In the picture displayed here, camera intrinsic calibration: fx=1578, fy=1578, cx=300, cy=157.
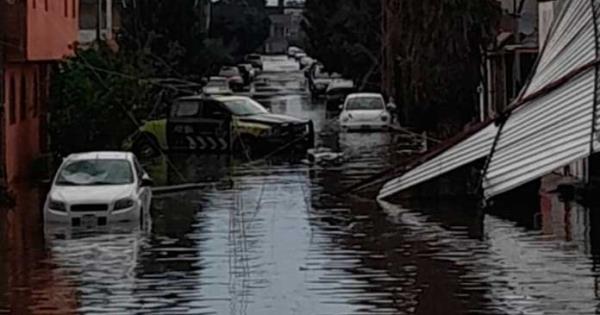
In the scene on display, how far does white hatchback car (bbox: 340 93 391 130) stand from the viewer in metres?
57.2

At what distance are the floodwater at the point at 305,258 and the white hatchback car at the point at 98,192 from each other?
0.44 m

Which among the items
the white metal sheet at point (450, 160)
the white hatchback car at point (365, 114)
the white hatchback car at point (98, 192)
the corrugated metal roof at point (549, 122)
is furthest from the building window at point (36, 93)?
the white hatchback car at point (365, 114)

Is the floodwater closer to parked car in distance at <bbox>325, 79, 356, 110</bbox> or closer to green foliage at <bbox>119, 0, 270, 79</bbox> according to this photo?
green foliage at <bbox>119, 0, 270, 79</bbox>

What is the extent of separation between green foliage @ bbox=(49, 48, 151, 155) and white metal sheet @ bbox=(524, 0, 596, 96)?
1520 cm

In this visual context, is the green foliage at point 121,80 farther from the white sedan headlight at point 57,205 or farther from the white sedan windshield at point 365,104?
the white sedan headlight at point 57,205

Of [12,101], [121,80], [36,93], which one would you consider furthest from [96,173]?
[121,80]

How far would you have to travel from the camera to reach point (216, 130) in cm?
4647

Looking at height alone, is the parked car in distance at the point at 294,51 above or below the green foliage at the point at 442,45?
above

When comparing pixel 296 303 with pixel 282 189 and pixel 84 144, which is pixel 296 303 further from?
pixel 84 144

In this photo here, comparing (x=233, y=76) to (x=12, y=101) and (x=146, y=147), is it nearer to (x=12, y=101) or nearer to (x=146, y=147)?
(x=146, y=147)

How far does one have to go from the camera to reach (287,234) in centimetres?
2481

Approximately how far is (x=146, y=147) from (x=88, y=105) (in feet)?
22.1

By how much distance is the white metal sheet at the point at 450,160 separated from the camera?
27.4 metres

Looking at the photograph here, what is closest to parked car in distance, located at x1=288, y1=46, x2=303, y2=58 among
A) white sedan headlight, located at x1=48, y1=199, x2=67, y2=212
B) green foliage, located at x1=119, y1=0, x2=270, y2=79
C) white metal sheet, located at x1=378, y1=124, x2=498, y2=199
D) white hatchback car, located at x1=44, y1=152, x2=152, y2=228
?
green foliage, located at x1=119, y1=0, x2=270, y2=79
